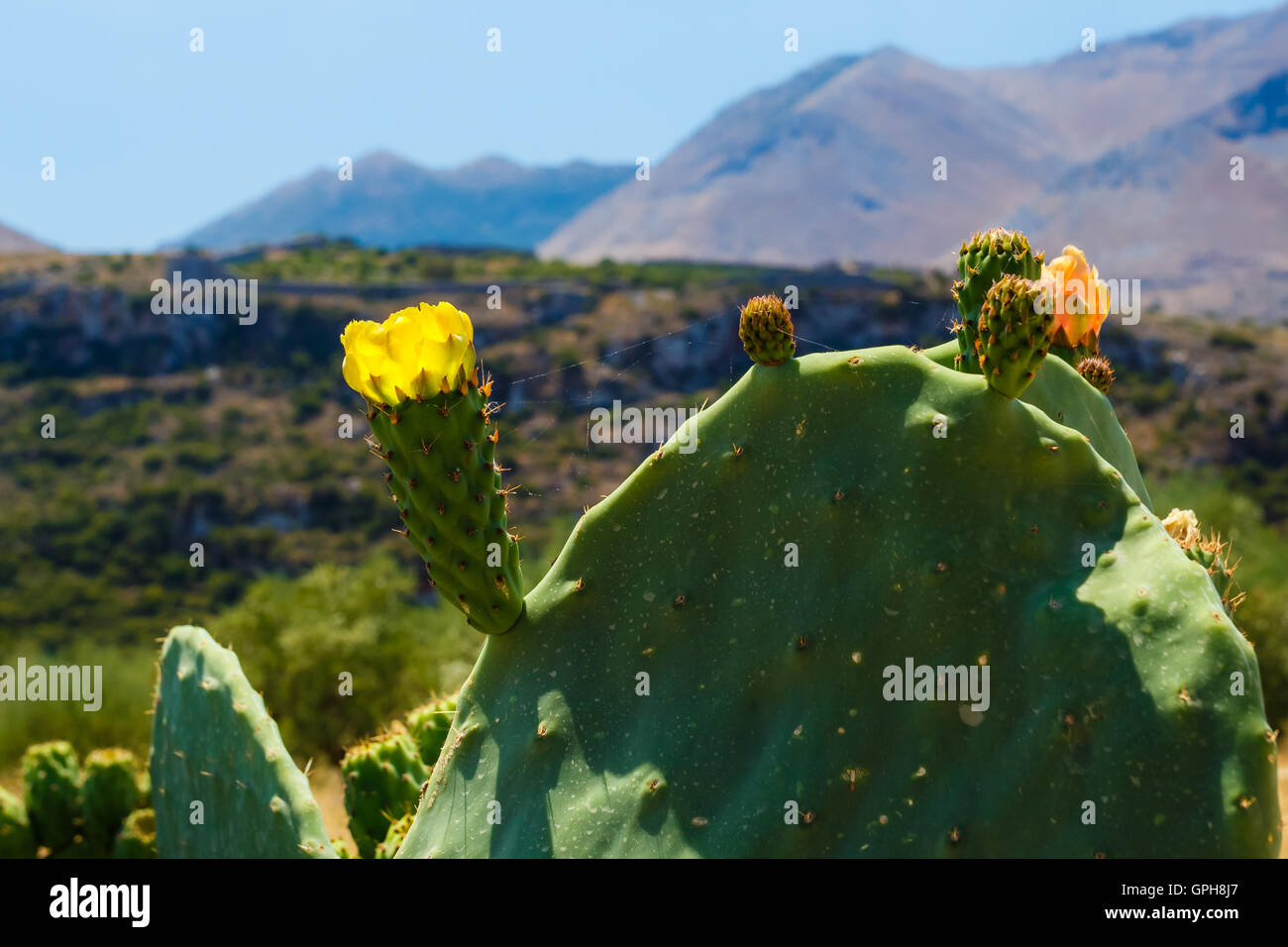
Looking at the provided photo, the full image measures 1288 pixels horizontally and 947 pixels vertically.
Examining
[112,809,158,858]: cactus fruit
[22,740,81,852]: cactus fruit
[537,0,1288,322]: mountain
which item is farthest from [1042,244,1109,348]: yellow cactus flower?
[537,0,1288,322]: mountain

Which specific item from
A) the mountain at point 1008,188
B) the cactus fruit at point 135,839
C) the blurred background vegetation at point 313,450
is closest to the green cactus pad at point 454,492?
the cactus fruit at point 135,839

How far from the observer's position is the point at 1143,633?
4.39 ft

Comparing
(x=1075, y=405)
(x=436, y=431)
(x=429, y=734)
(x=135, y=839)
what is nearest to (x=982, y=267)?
(x=1075, y=405)

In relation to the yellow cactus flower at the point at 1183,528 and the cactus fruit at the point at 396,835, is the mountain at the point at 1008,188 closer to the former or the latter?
the cactus fruit at the point at 396,835

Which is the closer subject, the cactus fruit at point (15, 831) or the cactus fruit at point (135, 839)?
the cactus fruit at point (135, 839)

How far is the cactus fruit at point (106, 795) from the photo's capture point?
14.2ft

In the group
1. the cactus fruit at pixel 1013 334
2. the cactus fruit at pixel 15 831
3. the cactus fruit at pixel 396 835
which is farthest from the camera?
the cactus fruit at pixel 15 831

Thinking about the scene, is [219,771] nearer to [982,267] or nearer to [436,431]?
[436,431]

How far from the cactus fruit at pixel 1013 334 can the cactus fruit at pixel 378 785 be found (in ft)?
5.54

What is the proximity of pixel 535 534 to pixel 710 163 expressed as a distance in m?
181

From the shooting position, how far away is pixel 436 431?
154cm

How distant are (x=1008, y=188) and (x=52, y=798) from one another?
6553 inches

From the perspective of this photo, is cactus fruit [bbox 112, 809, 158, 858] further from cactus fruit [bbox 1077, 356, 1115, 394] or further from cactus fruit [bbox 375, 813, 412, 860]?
cactus fruit [bbox 1077, 356, 1115, 394]
